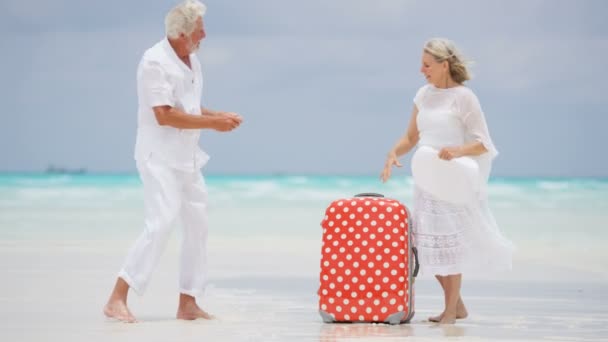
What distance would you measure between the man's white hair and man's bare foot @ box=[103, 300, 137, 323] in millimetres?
1214

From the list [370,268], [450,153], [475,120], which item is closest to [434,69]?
[475,120]

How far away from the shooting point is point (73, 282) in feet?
23.2

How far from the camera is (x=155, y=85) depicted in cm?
524

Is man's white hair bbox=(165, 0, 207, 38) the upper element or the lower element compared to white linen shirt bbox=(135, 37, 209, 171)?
upper

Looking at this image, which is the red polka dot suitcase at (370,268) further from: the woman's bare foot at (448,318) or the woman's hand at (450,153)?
the woman's hand at (450,153)

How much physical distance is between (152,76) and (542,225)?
9367 mm

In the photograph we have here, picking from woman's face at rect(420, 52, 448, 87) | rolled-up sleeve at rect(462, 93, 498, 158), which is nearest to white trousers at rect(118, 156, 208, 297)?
woman's face at rect(420, 52, 448, 87)

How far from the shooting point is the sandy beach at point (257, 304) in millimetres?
4969

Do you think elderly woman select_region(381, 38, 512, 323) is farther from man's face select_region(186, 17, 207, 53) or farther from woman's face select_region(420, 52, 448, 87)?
man's face select_region(186, 17, 207, 53)

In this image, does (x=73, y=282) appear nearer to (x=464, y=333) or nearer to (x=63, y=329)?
(x=63, y=329)

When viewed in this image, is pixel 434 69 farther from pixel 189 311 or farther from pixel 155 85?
pixel 189 311

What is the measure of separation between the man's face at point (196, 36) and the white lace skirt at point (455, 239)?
47.9 inches

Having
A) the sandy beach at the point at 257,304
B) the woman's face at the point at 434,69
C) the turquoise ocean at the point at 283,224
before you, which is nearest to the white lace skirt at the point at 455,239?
the sandy beach at the point at 257,304

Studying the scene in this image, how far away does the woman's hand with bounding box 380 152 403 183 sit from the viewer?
5473mm
